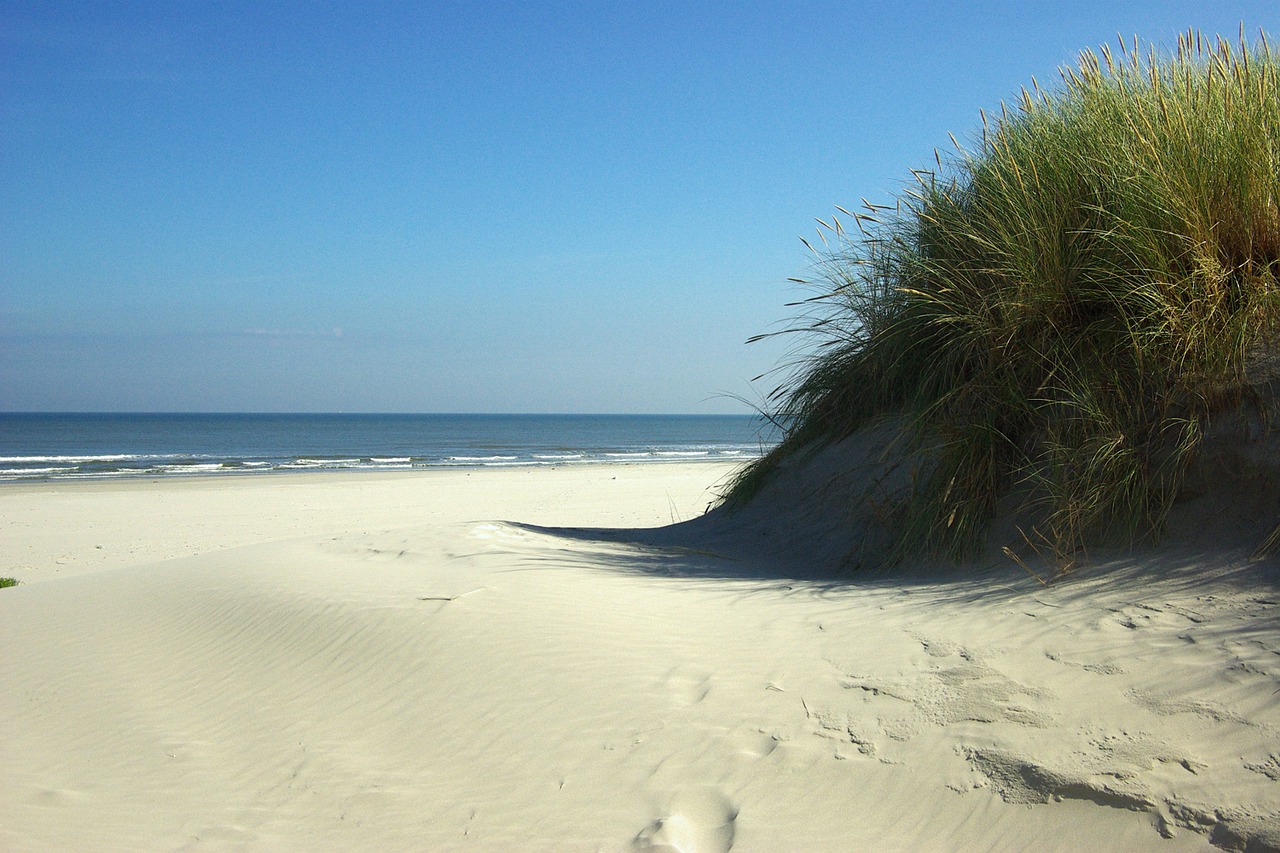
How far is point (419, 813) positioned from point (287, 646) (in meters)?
1.96

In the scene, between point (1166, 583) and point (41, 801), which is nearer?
point (41, 801)

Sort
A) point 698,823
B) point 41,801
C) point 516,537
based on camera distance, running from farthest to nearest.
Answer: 1. point 516,537
2. point 41,801
3. point 698,823

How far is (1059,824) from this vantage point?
235 cm

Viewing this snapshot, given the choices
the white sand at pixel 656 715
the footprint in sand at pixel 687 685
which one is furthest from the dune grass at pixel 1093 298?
the footprint in sand at pixel 687 685

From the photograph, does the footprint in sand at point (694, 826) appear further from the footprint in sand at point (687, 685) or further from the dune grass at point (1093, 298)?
the dune grass at point (1093, 298)

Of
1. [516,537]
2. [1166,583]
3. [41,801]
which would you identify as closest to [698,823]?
[1166,583]

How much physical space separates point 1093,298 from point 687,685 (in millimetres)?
2943

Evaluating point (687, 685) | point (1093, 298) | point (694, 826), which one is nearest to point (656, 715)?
point (687, 685)

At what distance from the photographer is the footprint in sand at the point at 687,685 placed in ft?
10.5

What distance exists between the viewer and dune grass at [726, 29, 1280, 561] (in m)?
3.85

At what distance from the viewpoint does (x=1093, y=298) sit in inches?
167

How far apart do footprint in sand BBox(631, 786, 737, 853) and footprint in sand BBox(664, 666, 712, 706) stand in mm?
521

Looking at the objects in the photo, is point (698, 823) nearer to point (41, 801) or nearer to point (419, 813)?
point (419, 813)

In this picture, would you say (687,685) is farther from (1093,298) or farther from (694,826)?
(1093,298)
